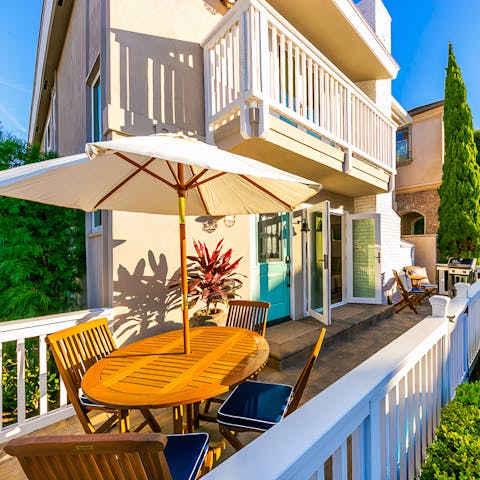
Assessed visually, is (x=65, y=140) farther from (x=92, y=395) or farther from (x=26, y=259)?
(x=92, y=395)

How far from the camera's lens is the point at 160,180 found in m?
2.17

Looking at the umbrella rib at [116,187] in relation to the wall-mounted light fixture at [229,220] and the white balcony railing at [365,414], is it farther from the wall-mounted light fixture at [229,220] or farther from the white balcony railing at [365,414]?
the wall-mounted light fixture at [229,220]

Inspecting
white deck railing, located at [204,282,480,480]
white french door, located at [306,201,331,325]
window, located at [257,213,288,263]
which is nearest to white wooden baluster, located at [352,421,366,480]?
white deck railing, located at [204,282,480,480]

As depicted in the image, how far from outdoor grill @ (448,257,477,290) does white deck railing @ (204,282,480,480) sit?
20.8 ft

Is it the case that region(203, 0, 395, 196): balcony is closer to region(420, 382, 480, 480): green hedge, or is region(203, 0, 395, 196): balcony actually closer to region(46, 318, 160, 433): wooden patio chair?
region(46, 318, 160, 433): wooden patio chair

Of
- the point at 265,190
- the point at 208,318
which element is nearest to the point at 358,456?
the point at 265,190

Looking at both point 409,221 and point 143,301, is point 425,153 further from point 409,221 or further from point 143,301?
point 143,301

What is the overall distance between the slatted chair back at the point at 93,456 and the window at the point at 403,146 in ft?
43.2

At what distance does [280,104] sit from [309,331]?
338 cm

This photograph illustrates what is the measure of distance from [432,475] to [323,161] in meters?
3.56

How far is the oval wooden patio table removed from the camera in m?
1.45

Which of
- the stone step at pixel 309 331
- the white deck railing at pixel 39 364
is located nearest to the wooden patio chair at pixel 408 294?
the stone step at pixel 309 331

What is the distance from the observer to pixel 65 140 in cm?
553

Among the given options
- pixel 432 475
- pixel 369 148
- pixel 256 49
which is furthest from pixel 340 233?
pixel 432 475
